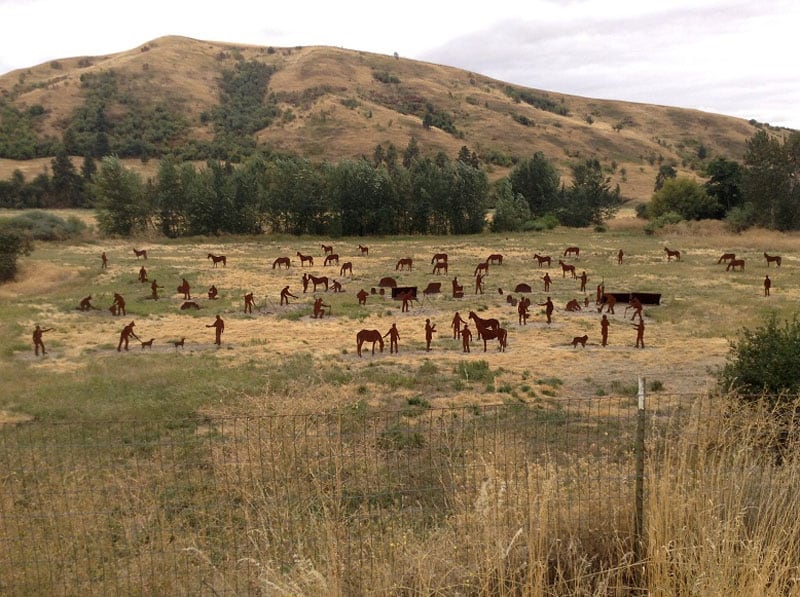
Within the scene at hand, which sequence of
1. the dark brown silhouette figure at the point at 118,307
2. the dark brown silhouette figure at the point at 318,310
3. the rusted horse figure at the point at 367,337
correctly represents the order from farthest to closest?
the dark brown silhouette figure at the point at 118,307 < the dark brown silhouette figure at the point at 318,310 < the rusted horse figure at the point at 367,337

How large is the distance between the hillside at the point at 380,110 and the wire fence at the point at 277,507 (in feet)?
291

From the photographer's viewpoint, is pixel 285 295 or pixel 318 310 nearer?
pixel 318 310

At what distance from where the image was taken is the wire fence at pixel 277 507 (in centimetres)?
512

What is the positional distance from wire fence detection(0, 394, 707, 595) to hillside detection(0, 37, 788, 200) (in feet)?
291

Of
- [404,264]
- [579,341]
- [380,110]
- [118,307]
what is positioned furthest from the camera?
[380,110]

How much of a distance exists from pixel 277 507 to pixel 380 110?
123 m

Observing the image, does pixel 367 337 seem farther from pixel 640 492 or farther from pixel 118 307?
pixel 640 492

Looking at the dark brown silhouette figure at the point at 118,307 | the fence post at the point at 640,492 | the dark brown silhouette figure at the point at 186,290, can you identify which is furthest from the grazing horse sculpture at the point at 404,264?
the fence post at the point at 640,492

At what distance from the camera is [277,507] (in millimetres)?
6074

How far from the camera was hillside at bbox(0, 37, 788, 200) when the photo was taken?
106 metres

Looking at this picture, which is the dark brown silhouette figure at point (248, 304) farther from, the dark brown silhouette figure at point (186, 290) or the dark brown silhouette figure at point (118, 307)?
the dark brown silhouette figure at point (118, 307)

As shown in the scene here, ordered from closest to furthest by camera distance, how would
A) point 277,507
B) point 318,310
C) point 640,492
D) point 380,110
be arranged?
point 640,492
point 277,507
point 318,310
point 380,110

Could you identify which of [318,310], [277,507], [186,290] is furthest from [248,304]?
[277,507]

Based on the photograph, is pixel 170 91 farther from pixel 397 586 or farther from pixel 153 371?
pixel 397 586
